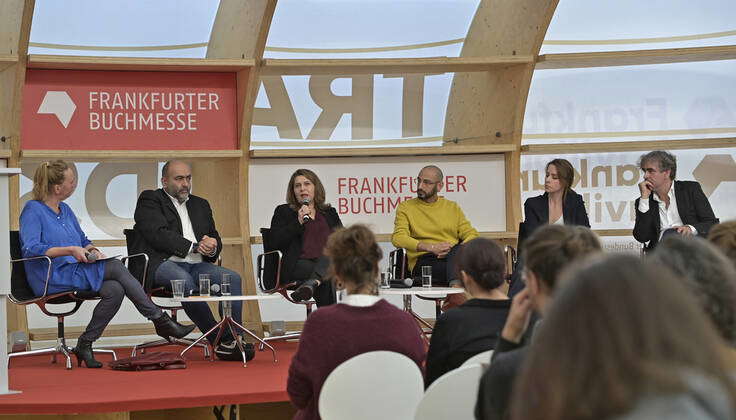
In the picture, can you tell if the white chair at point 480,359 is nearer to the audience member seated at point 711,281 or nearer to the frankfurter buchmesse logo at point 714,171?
the audience member seated at point 711,281

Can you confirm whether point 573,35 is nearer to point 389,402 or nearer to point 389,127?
point 389,127

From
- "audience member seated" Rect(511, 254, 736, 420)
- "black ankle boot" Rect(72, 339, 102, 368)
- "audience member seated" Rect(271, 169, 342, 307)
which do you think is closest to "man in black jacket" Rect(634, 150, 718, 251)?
"audience member seated" Rect(271, 169, 342, 307)

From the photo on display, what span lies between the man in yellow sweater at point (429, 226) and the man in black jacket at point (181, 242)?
1.19m

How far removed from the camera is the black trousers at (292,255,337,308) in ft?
19.7

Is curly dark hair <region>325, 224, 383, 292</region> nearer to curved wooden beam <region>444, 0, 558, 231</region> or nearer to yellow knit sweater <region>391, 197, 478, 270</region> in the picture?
yellow knit sweater <region>391, 197, 478, 270</region>

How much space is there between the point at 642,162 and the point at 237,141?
278cm

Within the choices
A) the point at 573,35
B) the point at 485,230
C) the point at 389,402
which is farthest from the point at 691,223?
the point at 389,402

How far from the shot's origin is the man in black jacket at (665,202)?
593 cm

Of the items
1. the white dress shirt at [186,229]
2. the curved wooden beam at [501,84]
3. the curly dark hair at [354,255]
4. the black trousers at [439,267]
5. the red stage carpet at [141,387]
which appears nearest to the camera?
the curly dark hair at [354,255]

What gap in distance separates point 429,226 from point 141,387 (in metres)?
2.64

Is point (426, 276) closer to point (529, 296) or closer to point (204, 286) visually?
point (204, 286)

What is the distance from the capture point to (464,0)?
758 centimetres

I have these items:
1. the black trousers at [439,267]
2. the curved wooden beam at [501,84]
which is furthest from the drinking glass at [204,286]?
the curved wooden beam at [501,84]

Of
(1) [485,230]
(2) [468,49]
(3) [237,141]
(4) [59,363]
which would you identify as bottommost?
(4) [59,363]
